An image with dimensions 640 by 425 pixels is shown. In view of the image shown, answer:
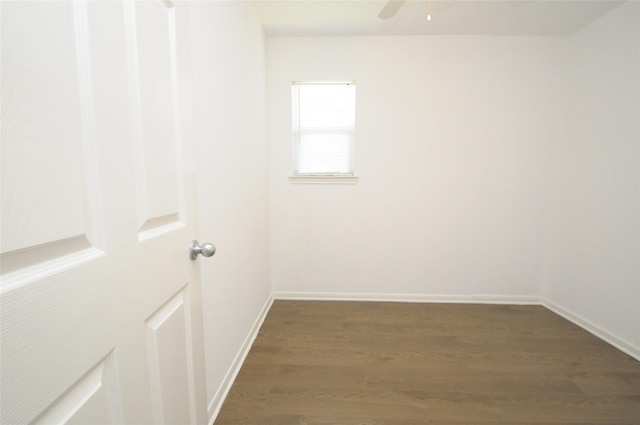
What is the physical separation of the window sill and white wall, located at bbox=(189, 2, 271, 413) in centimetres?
45

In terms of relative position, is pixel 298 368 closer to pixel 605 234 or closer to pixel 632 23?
pixel 605 234

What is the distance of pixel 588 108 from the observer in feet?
7.15

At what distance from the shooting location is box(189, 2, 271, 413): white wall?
1219 mm

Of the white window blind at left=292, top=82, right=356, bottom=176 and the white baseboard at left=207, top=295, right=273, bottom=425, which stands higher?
the white window blind at left=292, top=82, right=356, bottom=176

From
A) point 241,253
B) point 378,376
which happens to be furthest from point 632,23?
point 241,253

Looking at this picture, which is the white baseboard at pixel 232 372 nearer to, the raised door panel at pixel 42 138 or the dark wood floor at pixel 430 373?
the dark wood floor at pixel 430 373

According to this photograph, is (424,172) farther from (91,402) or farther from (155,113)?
(91,402)

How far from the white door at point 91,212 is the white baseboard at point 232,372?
725 mm

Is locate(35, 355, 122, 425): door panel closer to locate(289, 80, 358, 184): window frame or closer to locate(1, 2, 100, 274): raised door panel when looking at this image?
locate(1, 2, 100, 274): raised door panel

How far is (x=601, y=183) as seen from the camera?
80.9 inches

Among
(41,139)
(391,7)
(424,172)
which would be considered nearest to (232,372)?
(41,139)

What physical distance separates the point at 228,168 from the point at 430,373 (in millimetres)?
1823

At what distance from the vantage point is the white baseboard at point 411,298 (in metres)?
2.59

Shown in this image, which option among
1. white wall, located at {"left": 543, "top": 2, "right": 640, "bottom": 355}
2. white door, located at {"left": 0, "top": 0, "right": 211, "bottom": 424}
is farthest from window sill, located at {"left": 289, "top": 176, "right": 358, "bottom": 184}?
white wall, located at {"left": 543, "top": 2, "right": 640, "bottom": 355}
